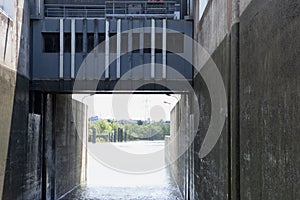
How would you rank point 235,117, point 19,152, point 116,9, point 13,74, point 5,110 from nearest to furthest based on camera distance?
point 235,117 → point 5,110 → point 13,74 → point 19,152 → point 116,9

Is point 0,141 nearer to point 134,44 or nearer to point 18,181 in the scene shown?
point 18,181

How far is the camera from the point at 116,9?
13633 mm

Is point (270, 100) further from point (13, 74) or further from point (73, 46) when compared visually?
point (73, 46)

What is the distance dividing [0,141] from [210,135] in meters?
Result: 4.37

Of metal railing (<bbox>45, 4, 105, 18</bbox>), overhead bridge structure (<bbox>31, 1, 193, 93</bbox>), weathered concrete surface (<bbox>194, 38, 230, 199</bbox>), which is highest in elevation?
metal railing (<bbox>45, 4, 105, 18</bbox>)

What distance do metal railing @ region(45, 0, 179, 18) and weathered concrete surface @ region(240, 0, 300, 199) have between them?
25.2ft

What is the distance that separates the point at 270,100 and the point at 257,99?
63 centimetres

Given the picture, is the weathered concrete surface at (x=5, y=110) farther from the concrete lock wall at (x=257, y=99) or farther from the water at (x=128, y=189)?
the water at (x=128, y=189)

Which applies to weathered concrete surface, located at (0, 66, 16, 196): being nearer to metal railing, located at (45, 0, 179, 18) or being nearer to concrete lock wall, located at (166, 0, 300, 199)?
metal railing, located at (45, 0, 179, 18)

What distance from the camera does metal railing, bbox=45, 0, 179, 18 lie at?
13.4 metres

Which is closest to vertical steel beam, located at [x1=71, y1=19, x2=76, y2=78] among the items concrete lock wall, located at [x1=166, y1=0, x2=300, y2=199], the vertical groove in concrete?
concrete lock wall, located at [x1=166, y1=0, x2=300, y2=199]

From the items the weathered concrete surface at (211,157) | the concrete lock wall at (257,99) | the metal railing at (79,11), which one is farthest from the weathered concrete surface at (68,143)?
the concrete lock wall at (257,99)

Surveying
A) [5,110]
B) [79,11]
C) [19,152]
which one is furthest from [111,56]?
[5,110]

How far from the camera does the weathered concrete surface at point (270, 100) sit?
3.65 m
